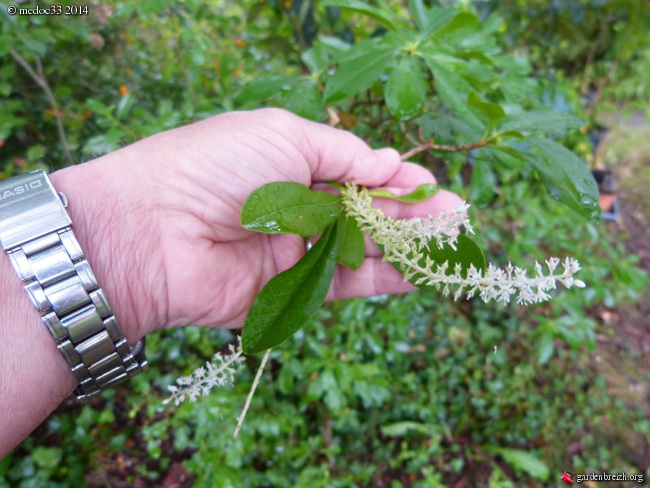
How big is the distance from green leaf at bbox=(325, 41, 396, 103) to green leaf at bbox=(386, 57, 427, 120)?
58 millimetres

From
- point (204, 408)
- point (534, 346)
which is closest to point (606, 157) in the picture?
point (534, 346)

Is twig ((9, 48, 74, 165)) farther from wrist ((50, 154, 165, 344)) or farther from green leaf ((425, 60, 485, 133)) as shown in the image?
green leaf ((425, 60, 485, 133))

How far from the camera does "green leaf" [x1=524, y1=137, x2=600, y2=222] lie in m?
1.03

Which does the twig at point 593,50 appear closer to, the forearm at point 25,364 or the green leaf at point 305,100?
the green leaf at point 305,100

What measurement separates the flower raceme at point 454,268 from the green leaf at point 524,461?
1.85m

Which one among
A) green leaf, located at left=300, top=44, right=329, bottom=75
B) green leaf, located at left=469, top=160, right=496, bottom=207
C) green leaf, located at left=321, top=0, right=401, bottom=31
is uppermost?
green leaf, located at left=321, top=0, right=401, bottom=31

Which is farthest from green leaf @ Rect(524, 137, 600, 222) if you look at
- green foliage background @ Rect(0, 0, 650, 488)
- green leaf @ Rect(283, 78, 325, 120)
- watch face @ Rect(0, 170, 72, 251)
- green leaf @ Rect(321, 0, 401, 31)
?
Answer: watch face @ Rect(0, 170, 72, 251)

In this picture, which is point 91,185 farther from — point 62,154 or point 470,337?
point 470,337

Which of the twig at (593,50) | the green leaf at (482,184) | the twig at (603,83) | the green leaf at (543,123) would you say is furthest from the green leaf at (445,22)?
the twig at (603,83)

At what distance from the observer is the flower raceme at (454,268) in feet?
2.72

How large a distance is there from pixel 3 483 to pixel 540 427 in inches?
114

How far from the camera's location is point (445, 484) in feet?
7.97

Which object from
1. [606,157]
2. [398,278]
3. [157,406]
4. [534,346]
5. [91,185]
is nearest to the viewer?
[91,185]

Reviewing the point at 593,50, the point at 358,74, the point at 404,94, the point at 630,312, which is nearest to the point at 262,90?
the point at 358,74
